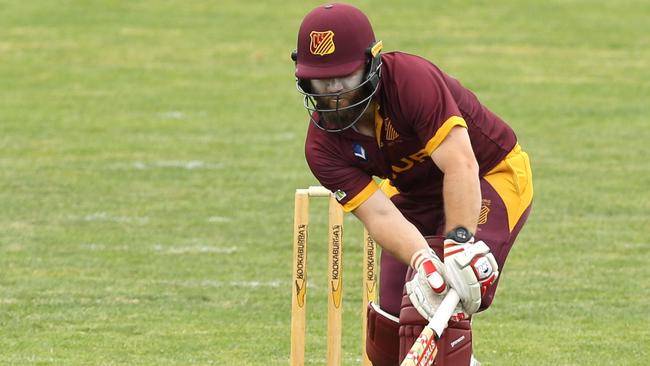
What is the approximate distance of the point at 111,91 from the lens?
14.4 metres

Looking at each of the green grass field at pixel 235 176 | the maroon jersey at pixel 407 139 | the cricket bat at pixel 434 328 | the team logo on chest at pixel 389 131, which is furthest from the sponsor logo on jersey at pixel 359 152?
the green grass field at pixel 235 176

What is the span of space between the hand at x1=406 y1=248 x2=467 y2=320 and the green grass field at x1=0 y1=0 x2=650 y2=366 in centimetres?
192

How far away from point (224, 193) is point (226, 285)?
245 cm

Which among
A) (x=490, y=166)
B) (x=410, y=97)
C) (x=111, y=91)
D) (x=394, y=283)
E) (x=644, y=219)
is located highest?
(x=410, y=97)

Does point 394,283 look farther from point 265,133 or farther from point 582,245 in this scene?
point 265,133

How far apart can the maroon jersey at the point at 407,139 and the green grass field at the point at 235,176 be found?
5.32 ft

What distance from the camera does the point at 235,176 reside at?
10688mm

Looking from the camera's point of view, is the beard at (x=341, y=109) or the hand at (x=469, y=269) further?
the beard at (x=341, y=109)

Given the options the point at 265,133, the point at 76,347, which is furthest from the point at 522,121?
the point at 76,347

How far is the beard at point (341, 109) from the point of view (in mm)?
4504

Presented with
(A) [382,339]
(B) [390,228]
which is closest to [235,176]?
(A) [382,339]

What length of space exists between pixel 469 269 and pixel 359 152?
2.03ft

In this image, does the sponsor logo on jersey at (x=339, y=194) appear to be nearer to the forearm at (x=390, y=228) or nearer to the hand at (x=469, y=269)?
the forearm at (x=390, y=228)

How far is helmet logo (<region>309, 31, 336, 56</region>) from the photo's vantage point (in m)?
4.40
